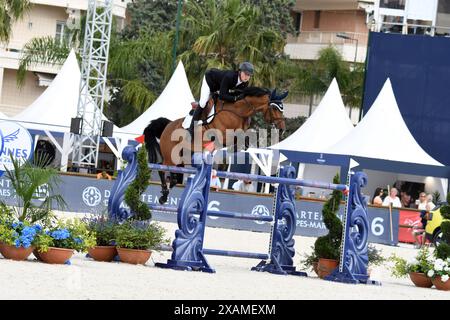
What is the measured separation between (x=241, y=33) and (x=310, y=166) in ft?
34.0

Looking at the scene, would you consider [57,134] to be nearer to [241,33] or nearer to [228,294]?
[241,33]

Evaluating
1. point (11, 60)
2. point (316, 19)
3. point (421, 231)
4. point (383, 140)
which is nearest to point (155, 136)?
point (421, 231)

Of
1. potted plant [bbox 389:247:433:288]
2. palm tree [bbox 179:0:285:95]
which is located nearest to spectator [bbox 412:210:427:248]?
potted plant [bbox 389:247:433:288]

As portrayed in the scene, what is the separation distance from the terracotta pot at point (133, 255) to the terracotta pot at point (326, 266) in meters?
2.48

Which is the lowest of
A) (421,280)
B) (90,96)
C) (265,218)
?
(421,280)

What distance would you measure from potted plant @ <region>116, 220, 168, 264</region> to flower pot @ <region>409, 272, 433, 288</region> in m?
3.59

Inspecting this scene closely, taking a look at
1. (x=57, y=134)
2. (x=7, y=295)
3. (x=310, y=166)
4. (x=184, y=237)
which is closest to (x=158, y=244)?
(x=184, y=237)

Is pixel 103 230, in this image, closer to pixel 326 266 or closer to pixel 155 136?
pixel 326 266

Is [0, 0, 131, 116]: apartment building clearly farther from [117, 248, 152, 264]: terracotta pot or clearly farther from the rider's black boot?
[117, 248, 152, 264]: terracotta pot

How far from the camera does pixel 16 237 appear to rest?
13594 mm

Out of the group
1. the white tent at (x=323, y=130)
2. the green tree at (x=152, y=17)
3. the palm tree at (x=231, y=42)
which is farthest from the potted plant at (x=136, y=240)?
the green tree at (x=152, y=17)

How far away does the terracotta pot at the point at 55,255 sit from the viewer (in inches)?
541

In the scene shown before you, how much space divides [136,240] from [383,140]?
1888cm

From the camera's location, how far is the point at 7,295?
1023cm
